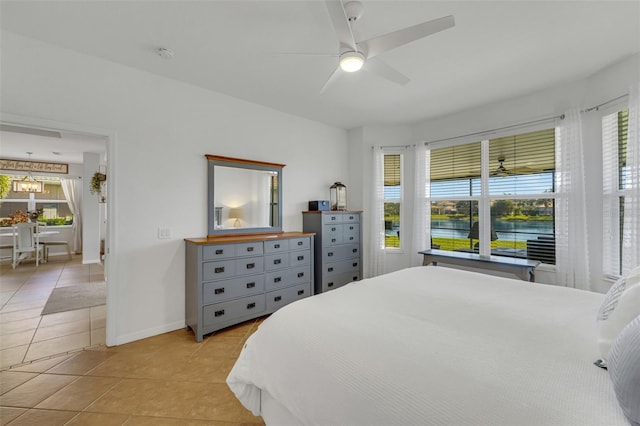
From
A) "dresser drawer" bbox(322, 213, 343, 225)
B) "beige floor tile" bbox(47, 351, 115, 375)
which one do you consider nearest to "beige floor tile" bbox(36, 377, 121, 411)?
"beige floor tile" bbox(47, 351, 115, 375)

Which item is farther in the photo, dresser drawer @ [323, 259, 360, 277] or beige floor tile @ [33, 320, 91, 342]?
dresser drawer @ [323, 259, 360, 277]

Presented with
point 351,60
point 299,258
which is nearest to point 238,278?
point 299,258

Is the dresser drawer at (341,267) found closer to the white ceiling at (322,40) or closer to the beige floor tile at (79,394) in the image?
the white ceiling at (322,40)

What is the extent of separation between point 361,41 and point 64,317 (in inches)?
167

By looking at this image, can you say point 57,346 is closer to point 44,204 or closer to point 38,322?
point 38,322

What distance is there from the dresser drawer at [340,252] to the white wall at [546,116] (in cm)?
39

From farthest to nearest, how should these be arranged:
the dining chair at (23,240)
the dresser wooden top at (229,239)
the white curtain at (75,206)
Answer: the white curtain at (75,206)
the dining chair at (23,240)
the dresser wooden top at (229,239)

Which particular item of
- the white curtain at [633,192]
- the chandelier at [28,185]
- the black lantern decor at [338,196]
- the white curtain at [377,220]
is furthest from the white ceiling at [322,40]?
the chandelier at [28,185]

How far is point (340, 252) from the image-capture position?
4.05m

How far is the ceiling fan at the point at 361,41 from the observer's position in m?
1.53

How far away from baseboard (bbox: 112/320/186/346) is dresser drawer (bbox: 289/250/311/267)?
137 centimetres

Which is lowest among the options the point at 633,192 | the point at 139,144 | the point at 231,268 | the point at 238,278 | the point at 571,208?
the point at 238,278

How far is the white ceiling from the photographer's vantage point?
1.87 meters

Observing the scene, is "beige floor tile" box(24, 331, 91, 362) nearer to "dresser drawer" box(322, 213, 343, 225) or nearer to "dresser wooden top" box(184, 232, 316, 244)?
"dresser wooden top" box(184, 232, 316, 244)
